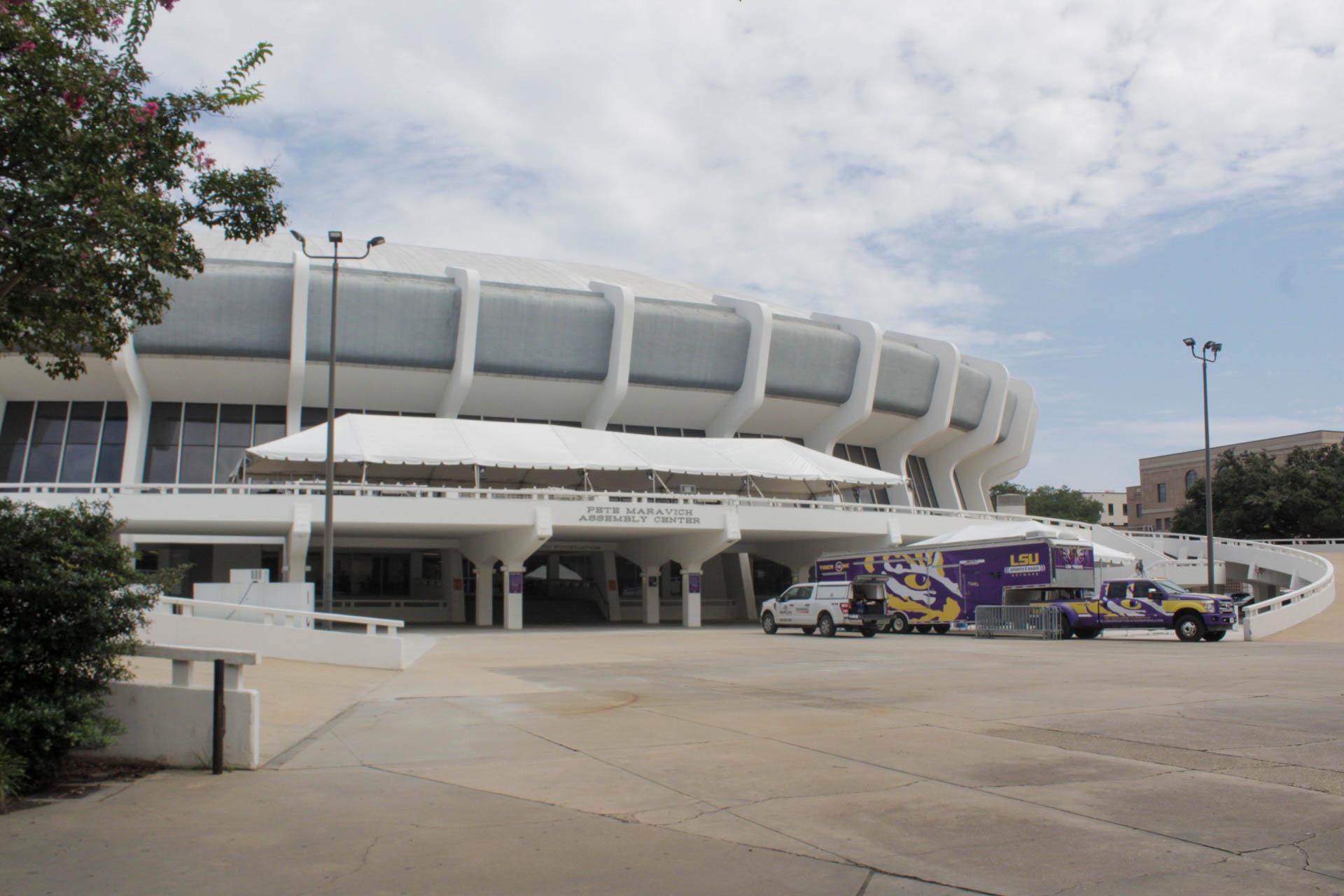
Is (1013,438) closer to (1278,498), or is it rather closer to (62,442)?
(1278,498)

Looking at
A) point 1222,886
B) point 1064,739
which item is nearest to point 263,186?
point 1064,739

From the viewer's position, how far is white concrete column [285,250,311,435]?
42531 millimetres

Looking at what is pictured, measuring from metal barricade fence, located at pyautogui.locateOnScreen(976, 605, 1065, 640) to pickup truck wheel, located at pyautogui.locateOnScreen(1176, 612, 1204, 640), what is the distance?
9.93 ft

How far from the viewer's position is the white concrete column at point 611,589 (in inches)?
1833

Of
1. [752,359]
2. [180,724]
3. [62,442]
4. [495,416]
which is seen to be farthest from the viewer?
[495,416]

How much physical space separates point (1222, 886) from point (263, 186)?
11.0 meters

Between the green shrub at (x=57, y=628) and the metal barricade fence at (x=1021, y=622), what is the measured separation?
82.5 ft

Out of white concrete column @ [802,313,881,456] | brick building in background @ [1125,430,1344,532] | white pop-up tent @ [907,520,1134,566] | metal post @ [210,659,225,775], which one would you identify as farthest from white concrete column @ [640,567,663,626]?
brick building in background @ [1125,430,1344,532]

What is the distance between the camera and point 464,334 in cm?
4450

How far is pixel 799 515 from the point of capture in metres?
39.4

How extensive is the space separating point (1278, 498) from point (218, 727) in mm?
71349

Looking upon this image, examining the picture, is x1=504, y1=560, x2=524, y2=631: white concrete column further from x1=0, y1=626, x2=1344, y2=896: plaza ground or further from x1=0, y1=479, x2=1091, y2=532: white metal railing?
x1=0, y1=626, x2=1344, y2=896: plaza ground

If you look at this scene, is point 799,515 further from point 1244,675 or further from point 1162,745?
point 1162,745

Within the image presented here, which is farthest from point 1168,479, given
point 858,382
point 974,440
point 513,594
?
point 513,594
